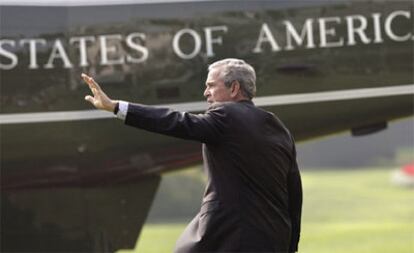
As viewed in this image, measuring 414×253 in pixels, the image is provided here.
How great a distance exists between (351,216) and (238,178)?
2866 millimetres

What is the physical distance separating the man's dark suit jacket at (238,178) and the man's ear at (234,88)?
0.12ft

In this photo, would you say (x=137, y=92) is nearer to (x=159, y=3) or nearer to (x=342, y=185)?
(x=159, y=3)

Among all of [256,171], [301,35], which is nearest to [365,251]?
[301,35]

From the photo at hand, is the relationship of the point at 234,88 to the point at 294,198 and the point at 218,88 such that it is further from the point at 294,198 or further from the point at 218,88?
the point at 294,198

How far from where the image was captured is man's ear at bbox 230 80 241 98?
308cm

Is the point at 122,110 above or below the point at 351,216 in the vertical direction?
above

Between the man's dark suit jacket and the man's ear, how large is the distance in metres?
0.04

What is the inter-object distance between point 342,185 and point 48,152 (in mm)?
2031

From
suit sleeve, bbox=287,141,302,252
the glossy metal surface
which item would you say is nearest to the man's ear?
suit sleeve, bbox=287,141,302,252

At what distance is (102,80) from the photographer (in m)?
4.57

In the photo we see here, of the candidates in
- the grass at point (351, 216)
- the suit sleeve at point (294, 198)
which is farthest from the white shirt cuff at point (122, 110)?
the grass at point (351, 216)

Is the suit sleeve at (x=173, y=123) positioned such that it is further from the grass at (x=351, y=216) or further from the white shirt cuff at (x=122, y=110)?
the grass at (x=351, y=216)

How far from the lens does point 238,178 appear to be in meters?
3.03

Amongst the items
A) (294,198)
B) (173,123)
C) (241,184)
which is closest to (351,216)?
(294,198)
